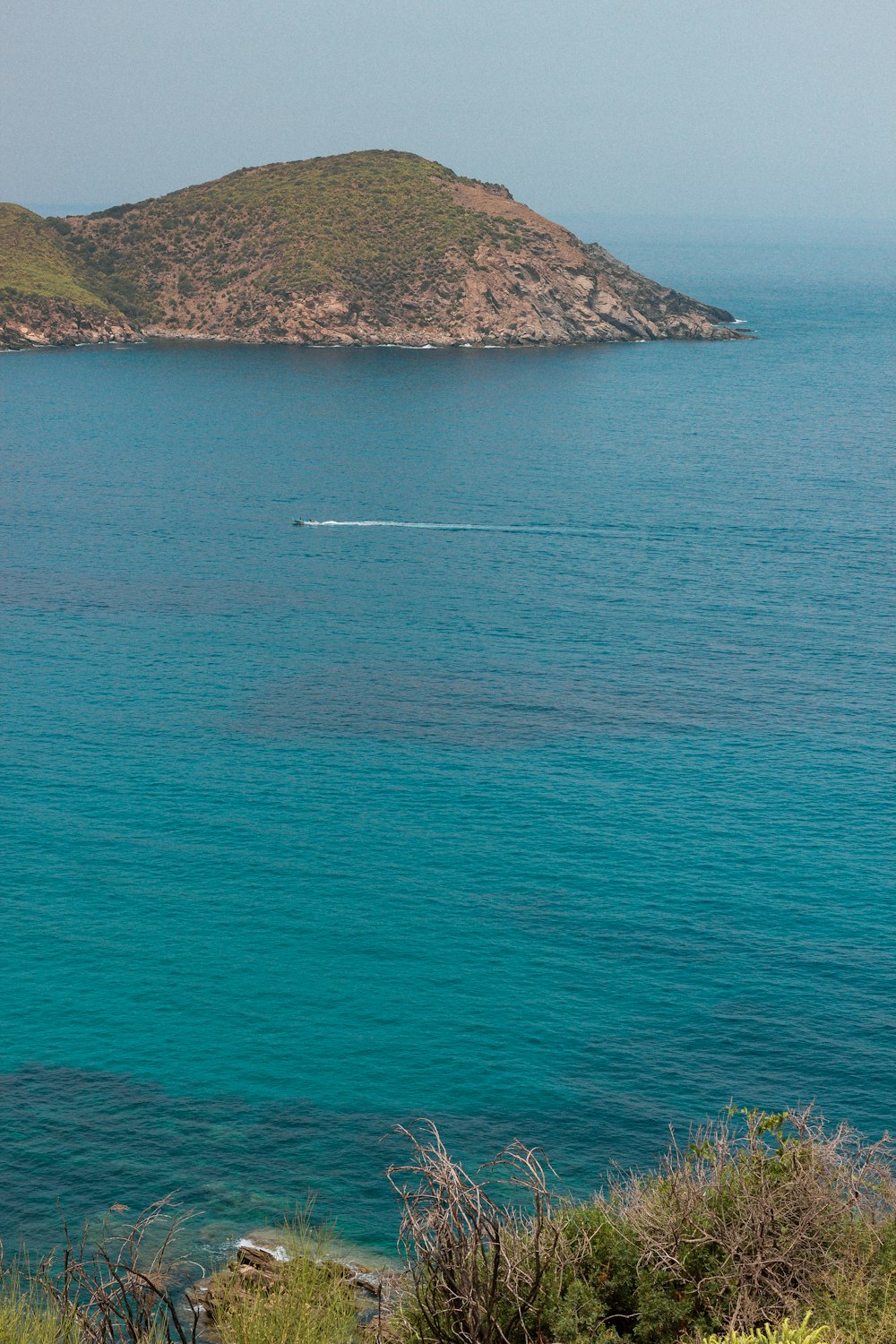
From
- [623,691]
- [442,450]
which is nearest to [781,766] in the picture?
[623,691]

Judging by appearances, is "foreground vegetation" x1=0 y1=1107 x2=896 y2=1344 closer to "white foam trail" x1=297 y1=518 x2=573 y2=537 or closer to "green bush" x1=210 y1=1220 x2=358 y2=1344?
"green bush" x1=210 y1=1220 x2=358 y2=1344

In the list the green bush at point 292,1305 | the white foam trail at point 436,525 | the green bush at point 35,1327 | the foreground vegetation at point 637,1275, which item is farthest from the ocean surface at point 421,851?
the green bush at point 35,1327

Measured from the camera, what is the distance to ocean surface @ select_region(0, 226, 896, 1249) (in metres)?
60.3

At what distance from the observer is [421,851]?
81688 millimetres

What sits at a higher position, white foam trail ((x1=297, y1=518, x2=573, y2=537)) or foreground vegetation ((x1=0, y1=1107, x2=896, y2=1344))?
white foam trail ((x1=297, y1=518, x2=573, y2=537))

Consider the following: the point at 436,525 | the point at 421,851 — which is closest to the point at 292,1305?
the point at 421,851

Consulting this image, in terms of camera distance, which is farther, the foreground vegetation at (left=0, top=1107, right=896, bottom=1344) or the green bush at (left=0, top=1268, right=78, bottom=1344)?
the green bush at (left=0, top=1268, right=78, bottom=1344)

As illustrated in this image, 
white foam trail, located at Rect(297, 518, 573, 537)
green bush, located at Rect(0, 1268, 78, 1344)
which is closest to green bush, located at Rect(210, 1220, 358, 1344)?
green bush, located at Rect(0, 1268, 78, 1344)

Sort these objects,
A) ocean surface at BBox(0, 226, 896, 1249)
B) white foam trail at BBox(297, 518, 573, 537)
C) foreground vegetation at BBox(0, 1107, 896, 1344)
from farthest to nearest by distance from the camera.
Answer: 1. white foam trail at BBox(297, 518, 573, 537)
2. ocean surface at BBox(0, 226, 896, 1249)
3. foreground vegetation at BBox(0, 1107, 896, 1344)

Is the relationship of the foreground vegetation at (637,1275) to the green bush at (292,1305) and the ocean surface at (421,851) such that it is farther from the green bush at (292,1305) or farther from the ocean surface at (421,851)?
the ocean surface at (421,851)

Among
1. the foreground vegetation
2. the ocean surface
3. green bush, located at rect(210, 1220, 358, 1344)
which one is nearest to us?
the foreground vegetation

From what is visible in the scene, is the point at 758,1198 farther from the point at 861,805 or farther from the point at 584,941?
the point at 861,805

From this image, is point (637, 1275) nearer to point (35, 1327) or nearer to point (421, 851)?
point (35, 1327)

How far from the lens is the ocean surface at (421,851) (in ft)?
198
